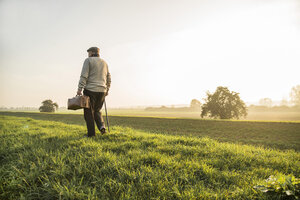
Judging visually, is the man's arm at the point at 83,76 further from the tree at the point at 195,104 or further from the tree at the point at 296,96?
the tree at the point at 296,96

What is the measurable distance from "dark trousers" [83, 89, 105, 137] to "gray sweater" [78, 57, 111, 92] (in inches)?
7.3

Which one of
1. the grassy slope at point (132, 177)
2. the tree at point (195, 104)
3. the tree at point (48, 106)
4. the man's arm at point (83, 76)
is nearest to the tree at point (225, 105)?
the grassy slope at point (132, 177)

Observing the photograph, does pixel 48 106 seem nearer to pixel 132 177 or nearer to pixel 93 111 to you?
pixel 93 111

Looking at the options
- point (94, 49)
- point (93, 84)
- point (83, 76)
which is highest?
point (94, 49)

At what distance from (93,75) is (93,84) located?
310 mm

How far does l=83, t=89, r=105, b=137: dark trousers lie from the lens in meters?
4.48

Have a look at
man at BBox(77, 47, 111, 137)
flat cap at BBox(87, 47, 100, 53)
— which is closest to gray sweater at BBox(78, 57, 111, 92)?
man at BBox(77, 47, 111, 137)

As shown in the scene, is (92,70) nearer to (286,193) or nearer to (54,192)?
(54,192)

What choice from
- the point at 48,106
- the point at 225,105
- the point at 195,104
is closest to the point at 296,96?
the point at 195,104

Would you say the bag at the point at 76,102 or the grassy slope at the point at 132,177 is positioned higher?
the bag at the point at 76,102

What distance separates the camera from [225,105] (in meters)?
26.4

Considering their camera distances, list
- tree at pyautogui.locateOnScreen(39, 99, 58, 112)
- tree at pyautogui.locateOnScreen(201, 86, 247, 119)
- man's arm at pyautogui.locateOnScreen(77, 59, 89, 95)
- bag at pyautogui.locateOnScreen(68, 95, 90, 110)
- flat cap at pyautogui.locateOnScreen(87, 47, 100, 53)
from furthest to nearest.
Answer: tree at pyautogui.locateOnScreen(39, 99, 58, 112), tree at pyautogui.locateOnScreen(201, 86, 247, 119), flat cap at pyautogui.locateOnScreen(87, 47, 100, 53), man's arm at pyautogui.locateOnScreen(77, 59, 89, 95), bag at pyautogui.locateOnScreen(68, 95, 90, 110)

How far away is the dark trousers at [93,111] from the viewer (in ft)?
14.7

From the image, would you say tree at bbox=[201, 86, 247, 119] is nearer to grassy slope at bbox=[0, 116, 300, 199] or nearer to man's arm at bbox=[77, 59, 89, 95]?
grassy slope at bbox=[0, 116, 300, 199]
